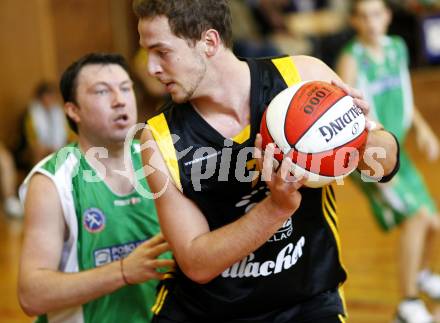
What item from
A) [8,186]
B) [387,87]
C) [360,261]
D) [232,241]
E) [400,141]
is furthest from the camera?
[8,186]

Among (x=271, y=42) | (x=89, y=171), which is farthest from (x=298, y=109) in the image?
(x=271, y=42)

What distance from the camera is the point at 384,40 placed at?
5.29 metres

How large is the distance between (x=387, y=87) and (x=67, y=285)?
304 centimetres

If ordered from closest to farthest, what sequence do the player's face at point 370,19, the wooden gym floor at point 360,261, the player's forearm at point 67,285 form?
the player's forearm at point 67,285
the wooden gym floor at point 360,261
the player's face at point 370,19

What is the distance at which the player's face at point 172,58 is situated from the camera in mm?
2314

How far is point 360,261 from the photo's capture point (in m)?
5.60

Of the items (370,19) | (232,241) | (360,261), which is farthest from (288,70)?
(360,261)

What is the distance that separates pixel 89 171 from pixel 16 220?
5557mm

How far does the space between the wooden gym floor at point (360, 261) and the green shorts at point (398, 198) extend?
46 cm

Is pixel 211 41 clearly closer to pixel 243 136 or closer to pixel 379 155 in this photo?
pixel 243 136

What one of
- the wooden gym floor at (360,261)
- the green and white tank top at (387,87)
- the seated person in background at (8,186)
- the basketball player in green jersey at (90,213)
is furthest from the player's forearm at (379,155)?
the seated person in background at (8,186)

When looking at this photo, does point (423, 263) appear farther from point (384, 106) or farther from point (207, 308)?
point (207, 308)

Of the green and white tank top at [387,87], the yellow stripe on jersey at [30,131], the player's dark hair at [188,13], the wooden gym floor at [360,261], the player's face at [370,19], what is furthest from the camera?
the yellow stripe on jersey at [30,131]

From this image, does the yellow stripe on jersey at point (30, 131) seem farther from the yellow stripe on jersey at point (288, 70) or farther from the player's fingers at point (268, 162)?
the player's fingers at point (268, 162)
